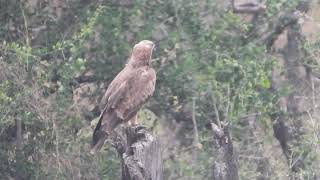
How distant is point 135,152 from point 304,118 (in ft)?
17.2

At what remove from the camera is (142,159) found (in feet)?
25.9

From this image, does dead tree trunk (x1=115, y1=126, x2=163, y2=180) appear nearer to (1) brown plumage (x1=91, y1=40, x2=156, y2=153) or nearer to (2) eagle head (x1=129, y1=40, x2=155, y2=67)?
(1) brown plumage (x1=91, y1=40, x2=156, y2=153)

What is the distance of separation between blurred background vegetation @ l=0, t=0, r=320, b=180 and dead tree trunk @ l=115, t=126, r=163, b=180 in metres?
3.23

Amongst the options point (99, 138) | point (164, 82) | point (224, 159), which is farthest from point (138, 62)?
point (224, 159)

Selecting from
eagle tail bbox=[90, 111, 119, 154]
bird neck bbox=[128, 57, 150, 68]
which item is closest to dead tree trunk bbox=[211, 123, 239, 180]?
eagle tail bbox=[90, 111, 119, 154]

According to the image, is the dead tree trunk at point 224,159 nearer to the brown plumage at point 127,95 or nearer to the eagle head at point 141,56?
the brown plumage at point 127,95

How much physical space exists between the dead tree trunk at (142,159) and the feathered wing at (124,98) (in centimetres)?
147

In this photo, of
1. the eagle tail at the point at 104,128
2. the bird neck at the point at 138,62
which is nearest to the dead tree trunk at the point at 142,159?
the eagle tail at the point at 104,128

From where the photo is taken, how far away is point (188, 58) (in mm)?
11883

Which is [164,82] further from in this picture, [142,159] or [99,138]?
[142,159]

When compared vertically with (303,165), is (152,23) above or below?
above

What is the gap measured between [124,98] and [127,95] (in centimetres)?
4

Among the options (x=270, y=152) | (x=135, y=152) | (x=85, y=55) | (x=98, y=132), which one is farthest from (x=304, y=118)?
(x=135, y=152)

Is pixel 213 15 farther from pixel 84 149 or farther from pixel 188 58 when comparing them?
pixel 84 149
